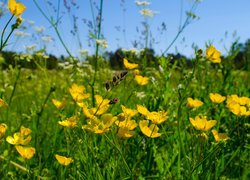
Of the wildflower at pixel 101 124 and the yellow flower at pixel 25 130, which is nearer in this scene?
the wildflower at pixel 101 124

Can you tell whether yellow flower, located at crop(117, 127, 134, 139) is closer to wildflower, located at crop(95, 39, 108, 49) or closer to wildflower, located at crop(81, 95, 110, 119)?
wildflower, located at crop(81, 95, 110, 119)

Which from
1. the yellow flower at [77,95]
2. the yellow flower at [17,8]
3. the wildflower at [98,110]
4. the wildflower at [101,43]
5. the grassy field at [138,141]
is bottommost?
the grassy field at [138,141]

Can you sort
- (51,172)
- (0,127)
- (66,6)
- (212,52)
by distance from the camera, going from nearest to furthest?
1. (0,127)
2. (212,52)
3. (51,172)
4. (66,6)

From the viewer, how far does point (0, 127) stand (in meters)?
1.25

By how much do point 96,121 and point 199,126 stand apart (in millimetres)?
341

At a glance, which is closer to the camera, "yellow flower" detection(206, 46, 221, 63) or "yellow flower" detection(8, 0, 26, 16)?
"yellow flower" detection(8, 0, 26, 16)

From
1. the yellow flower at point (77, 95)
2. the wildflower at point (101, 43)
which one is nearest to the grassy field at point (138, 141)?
the yellow flower at point (77, 95)

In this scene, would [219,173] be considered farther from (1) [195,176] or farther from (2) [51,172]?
(2) [51,172]

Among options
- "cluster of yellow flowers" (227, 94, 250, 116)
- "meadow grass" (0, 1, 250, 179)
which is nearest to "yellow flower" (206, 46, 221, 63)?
"meadow grass" (0, 1, 250, 179)

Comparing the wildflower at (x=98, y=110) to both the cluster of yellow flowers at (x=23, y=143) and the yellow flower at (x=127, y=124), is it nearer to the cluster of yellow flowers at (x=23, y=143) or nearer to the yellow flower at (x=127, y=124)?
the yellow flower at (x=127, y=124)

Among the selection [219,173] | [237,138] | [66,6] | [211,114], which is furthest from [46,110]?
[219,173]

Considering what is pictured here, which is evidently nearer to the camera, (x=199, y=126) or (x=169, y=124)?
(x=199, y=126)

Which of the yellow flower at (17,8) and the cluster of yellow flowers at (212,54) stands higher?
the yellow flower at (17,8)

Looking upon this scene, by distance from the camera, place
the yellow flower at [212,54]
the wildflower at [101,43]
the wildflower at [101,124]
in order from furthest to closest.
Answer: the wildflower at [101,43]
the yellow flower at [212,54]
the wildflower at [101,124]
